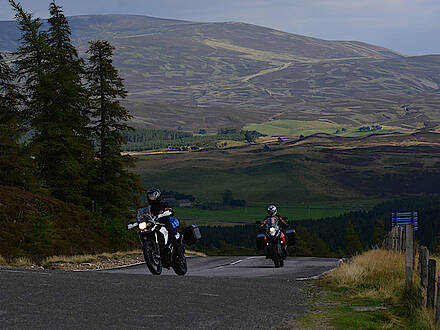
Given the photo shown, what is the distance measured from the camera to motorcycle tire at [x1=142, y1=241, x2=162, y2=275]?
52.4 ft

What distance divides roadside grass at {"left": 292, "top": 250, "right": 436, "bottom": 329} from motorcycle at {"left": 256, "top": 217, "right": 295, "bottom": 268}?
4.26 meters

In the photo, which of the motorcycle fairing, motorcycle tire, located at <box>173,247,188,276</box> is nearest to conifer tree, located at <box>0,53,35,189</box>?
motorcycle tire, located at <box>173,247,188,276</box>

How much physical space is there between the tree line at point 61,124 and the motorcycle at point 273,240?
2000 centimetres

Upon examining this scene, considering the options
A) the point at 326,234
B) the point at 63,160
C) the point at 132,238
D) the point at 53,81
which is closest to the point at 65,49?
the point at 53,81

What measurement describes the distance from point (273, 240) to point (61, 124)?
22.7m

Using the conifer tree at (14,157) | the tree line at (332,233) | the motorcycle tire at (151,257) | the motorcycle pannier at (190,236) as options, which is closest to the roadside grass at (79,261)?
the motorcycle tire at (151,257)

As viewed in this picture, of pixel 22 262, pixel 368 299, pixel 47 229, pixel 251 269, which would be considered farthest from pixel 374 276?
pixel 47 229

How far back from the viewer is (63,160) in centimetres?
4141

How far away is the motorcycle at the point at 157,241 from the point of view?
15805 mm

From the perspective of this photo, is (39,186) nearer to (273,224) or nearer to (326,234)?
(273,224)

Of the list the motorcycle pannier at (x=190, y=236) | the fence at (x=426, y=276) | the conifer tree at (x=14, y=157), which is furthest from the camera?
the conifer tree at (x=14, y=157)

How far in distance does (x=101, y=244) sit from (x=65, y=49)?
16.8 meters

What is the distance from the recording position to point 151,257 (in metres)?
16.2

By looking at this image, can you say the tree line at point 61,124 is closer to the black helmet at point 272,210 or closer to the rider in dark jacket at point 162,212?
the black helmet at point 272,210
